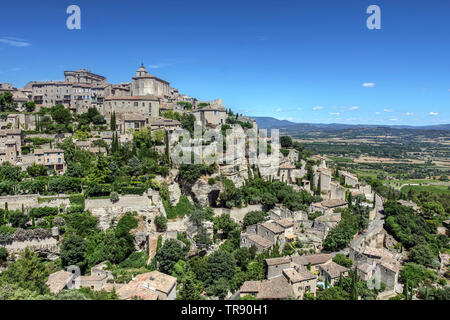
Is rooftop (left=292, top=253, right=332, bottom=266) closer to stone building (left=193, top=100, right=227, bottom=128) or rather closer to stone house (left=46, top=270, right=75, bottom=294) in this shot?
stone house (left=46, top=270, right=75, bottom=294)

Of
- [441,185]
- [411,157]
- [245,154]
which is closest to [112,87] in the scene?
[245,154]

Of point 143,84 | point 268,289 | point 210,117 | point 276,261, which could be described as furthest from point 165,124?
point 268,289

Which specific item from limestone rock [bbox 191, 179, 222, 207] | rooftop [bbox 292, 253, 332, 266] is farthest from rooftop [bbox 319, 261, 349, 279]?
limestone rock [bbox 191, 179, 222, 207]

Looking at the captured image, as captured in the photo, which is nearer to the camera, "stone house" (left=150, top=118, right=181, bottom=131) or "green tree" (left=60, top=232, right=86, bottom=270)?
"green tree" (left=60, top=232, right=86, bottom=270)

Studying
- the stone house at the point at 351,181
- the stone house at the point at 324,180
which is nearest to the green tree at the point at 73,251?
the stone house at the point at 324,180

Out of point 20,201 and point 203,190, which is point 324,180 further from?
point 20,201

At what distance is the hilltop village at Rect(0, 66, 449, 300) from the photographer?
21609mm

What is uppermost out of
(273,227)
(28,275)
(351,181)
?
(351,181)

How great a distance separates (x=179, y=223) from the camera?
29234 mm

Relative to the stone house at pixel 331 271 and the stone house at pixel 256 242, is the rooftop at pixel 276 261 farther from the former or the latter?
the stone house at pixel 331 271

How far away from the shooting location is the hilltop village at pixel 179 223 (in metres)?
21.6

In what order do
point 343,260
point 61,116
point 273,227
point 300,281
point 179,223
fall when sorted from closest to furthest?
point 300,281
point 343,260
point 273,227
point 179,223
point 61,116

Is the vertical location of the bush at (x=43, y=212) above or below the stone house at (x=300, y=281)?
above

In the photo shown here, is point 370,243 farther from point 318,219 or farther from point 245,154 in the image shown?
point 245,154
